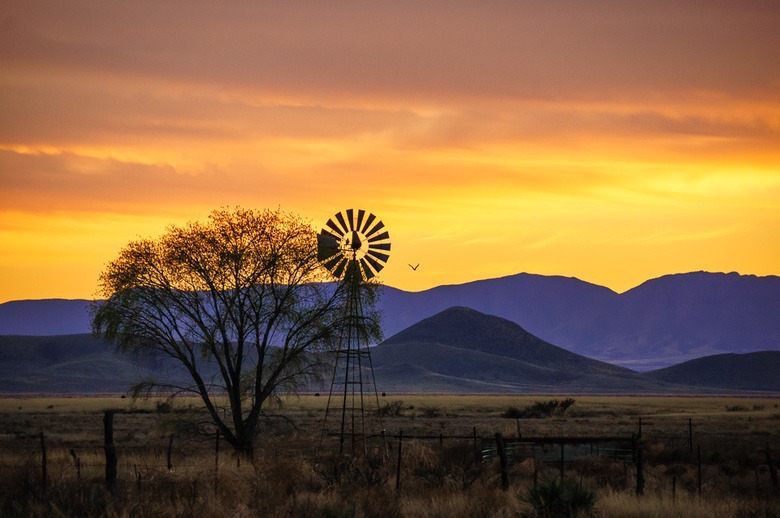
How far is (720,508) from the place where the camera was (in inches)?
966

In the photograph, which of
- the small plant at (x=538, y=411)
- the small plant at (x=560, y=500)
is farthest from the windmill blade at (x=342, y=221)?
the small plant at (x=538, y=411)

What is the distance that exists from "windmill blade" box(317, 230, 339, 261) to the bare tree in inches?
30.9

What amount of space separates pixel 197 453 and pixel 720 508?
25.4 metres

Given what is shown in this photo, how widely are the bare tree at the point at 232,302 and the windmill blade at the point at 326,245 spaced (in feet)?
2.57

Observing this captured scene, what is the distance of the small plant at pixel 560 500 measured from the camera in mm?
22516

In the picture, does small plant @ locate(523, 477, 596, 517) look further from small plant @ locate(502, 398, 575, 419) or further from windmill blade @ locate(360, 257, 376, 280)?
small plant @ locate(502, 398, 575, 419)

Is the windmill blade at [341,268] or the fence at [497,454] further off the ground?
the windmill blade at [341,268]

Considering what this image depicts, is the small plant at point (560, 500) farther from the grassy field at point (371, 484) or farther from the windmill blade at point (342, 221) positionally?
the windmill blade at point (342, 221)

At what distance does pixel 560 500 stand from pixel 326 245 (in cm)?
2281

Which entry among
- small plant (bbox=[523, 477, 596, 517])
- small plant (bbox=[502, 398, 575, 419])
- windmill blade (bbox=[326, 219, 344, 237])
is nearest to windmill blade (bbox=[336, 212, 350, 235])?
windmill blade (bbox=[326, 219, 344, 237])

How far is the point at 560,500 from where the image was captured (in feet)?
74.2

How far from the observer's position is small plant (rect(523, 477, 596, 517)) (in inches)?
886

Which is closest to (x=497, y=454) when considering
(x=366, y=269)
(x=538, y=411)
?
(x=366, y=269)

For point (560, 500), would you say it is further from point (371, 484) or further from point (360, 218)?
point (360, 218)
